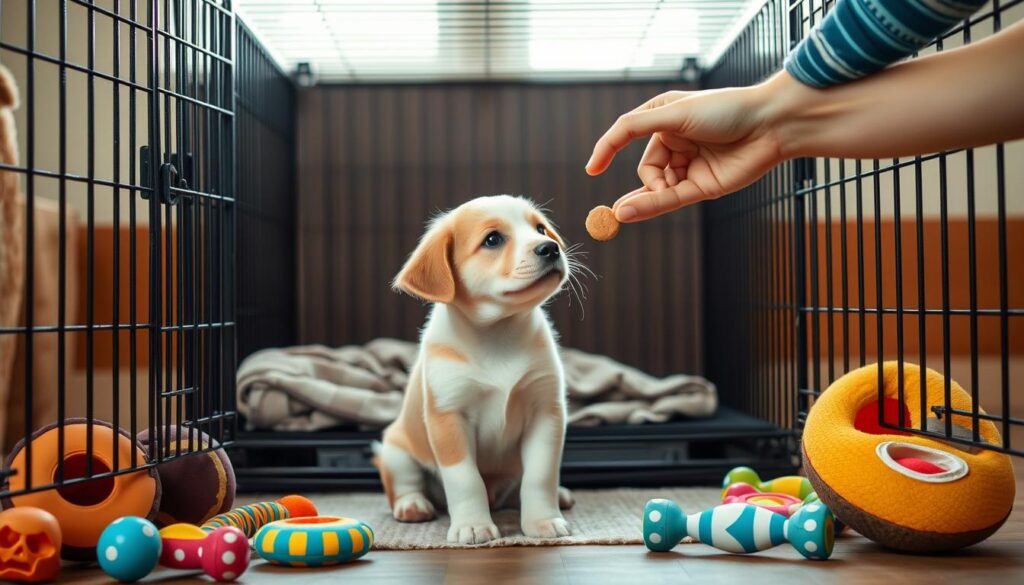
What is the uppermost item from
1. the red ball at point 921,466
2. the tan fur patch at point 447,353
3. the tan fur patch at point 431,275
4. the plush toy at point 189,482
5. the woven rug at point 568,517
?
the tan fur patch at point 431,275

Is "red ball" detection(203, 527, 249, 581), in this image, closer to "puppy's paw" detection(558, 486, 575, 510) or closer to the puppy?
the puppy

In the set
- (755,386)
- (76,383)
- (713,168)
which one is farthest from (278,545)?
(76,383)

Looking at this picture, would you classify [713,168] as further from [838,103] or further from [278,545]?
[278,545]

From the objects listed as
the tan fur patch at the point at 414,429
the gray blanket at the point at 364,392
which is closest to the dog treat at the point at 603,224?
the tan fur patch at the point at 414,429

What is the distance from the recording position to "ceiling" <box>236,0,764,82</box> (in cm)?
288

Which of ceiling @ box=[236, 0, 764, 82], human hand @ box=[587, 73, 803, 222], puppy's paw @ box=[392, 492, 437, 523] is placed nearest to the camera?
human hand @ box=[587, 73, 803, 222]

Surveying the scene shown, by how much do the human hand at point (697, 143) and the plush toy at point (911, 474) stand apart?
56cm

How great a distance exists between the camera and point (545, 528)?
1.78 metres

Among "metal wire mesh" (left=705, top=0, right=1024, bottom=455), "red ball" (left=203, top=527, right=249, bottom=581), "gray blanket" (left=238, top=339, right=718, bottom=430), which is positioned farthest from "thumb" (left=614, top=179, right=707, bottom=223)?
"gray blanket" (left=238, top=339, right=718, bottom=430)

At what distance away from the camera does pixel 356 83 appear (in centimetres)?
355

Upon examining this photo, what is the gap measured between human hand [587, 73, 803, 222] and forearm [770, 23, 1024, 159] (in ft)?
0.06

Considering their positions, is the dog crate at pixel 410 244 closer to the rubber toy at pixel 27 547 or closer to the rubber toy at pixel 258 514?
the rubber toy at pixel 258 514

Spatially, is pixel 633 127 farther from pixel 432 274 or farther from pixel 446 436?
pixel 446 436

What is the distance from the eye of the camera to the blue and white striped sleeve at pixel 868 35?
102 centimetres
